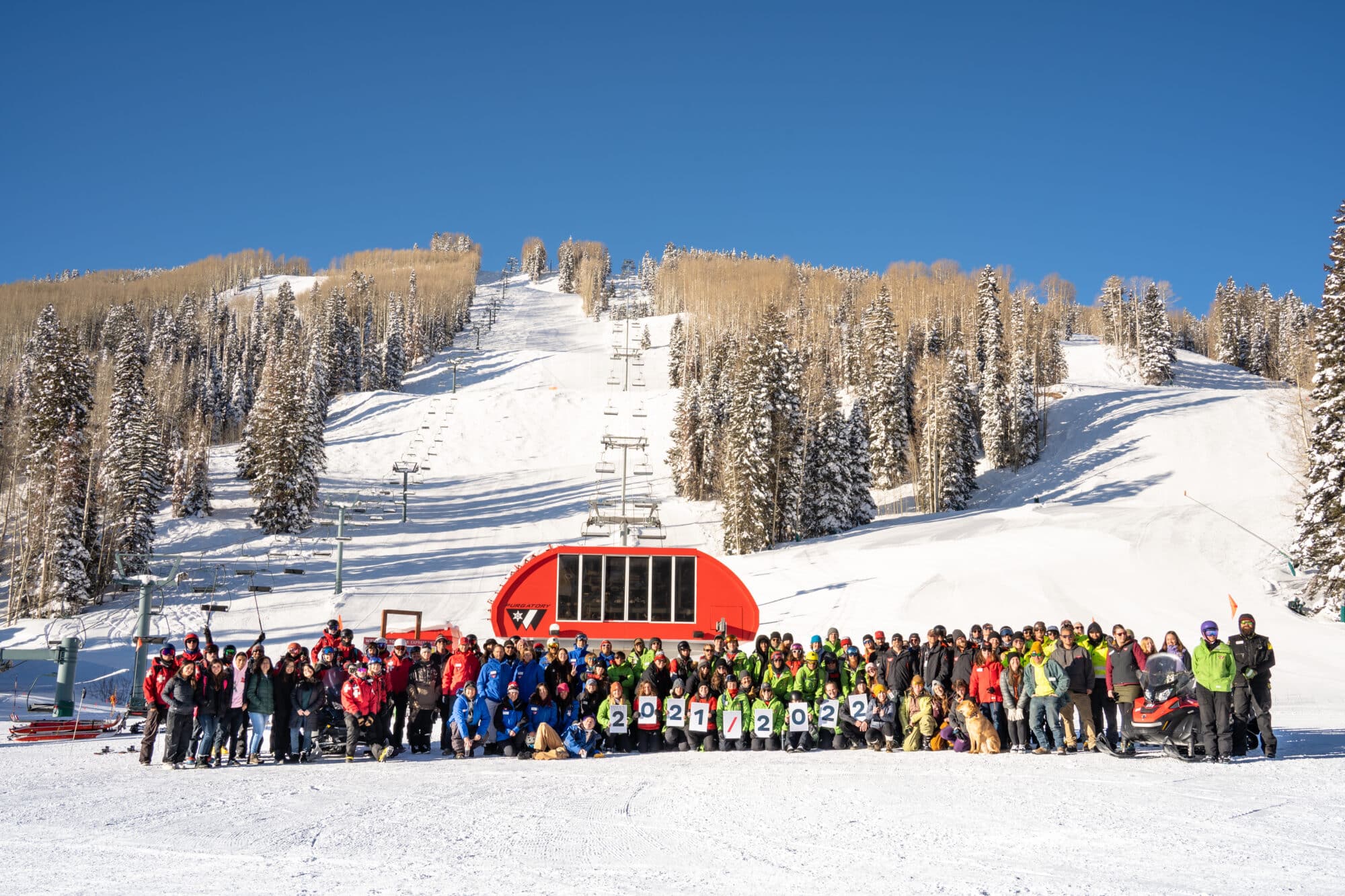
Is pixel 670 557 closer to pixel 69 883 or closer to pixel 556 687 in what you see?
pixel 556 687

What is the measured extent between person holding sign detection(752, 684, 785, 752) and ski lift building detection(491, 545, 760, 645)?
6.77 m

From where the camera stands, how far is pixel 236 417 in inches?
3415

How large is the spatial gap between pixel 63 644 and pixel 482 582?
69.2ft

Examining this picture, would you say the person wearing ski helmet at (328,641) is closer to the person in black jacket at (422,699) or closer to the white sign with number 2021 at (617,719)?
the person in black jacket at (422,699)

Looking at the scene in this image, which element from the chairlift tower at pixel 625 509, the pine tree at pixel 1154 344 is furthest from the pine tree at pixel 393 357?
the pine tree at pixel 1154 344

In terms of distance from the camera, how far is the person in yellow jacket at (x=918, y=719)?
12.0 meters

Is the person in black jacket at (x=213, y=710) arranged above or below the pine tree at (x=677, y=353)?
below

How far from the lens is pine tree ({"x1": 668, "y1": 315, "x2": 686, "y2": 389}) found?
86500mm

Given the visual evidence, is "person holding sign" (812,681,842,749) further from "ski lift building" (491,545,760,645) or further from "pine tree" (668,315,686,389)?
"pine tree" (668,315,686,389)

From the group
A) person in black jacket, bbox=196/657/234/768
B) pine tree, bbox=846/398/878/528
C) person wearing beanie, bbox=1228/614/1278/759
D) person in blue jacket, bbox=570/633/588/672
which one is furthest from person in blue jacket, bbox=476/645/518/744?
pine tree, bbox=846/398/878/528

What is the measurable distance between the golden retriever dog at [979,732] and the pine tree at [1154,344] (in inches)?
2831

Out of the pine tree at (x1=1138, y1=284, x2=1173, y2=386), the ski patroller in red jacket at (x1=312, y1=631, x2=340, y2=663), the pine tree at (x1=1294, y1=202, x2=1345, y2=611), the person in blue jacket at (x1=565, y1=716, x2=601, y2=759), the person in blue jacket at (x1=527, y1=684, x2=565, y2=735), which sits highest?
the pine tree at (x1=1138, y1=284, x2=1173, y2=386)

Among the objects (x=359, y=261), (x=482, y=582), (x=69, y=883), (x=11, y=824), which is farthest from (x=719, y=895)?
(x=359, y=261)

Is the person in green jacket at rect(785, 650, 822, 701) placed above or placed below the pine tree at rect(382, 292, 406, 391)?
below
